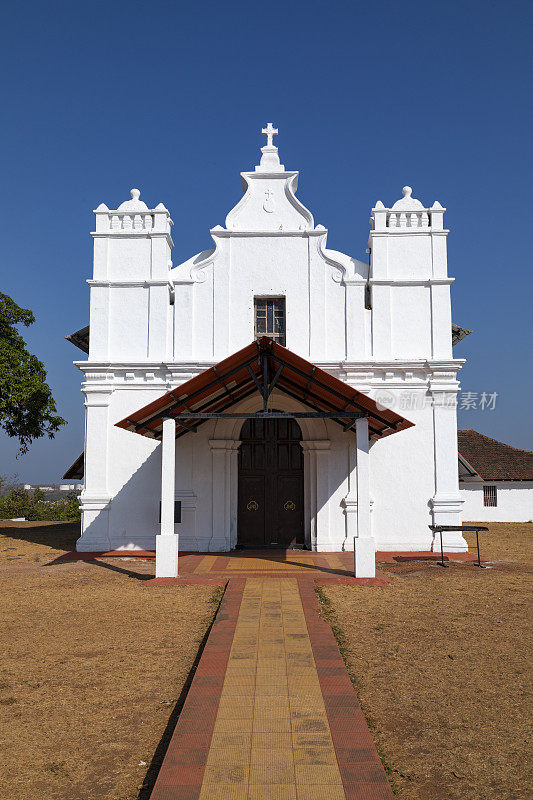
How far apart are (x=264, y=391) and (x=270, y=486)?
4.35m

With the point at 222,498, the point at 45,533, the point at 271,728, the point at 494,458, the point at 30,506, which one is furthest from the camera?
the point at 494,458

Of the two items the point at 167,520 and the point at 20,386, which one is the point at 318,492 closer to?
the point at 167,520

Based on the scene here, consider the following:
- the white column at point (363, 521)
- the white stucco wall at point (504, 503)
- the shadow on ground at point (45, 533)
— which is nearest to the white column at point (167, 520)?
the white column at point (363, 521)

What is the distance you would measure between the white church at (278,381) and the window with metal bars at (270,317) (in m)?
0.03

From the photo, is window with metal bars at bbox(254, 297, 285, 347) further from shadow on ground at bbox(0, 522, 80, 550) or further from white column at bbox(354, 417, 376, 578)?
shadow on ground at bbox(0, 522, 80, 550)

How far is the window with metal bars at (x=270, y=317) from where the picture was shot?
46.7ft

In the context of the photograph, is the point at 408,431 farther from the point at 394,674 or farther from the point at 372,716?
the point at 372,716

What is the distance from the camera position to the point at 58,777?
4.10m

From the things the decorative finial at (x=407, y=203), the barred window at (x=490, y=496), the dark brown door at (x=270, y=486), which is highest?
the decorative finial at (x=407, y=203)

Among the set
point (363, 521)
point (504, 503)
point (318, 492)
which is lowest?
point (504, 503)

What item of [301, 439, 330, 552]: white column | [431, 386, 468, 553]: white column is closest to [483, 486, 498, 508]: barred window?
[431, 386, 468, 553]: white column

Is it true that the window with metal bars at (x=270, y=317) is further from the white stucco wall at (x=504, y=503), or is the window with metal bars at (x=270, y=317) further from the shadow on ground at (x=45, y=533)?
the white stucco wall at (x=504, y=503)

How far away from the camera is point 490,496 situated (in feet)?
94.1

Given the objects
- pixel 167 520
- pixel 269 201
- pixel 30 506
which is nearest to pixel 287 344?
pixel 269 201
